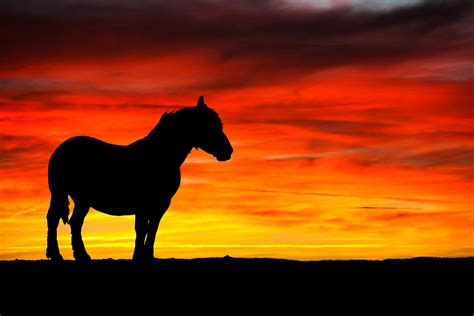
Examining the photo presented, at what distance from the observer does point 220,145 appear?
52.5 feet

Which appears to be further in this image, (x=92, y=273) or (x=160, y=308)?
(x=92, y=273)

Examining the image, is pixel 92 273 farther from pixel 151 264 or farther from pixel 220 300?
pixel 220 300

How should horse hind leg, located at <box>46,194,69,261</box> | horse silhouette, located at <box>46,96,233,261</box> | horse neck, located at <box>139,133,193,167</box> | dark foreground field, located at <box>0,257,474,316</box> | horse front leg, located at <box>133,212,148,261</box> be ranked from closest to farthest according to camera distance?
dark foreground field, located at <box>0,257,474,316</box> → horse front leg, located at <box>133,212,148,261</box> → horse silhouette, located at <box>46,96,233,261</box> → horse neck, located at <box>139,133,193,167</box> → horse hind leg, located at <box>46,194,69,261</box>

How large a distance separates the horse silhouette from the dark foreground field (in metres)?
1.02

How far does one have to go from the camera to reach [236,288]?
1255 cm

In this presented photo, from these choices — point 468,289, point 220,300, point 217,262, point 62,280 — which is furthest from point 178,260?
point 468,289

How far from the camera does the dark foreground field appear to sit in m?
11.5

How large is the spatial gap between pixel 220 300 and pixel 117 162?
517cm

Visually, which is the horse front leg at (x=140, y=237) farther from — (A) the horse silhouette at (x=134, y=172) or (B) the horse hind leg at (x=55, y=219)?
(B) the horse hind leg at (x=55, y=219)

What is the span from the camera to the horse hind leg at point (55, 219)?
653 inches

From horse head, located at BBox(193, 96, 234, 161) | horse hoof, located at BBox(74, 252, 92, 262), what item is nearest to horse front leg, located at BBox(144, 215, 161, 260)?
horse hoof, located at BBox(74, 252, 92, 262)

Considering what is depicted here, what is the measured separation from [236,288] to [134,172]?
4188 millimetres

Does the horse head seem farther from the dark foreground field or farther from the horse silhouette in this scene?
the dark foreground field

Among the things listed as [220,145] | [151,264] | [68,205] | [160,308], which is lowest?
[160,308]
